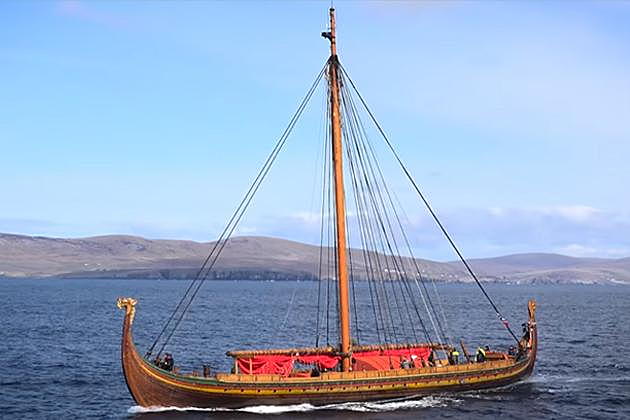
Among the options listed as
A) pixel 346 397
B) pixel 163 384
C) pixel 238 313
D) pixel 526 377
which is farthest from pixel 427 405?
pixel 238 313

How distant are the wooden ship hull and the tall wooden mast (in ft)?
8.31

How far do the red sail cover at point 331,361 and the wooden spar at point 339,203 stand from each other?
162 cm

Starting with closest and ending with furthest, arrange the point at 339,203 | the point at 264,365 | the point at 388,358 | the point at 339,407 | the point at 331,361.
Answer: the point at 339,407 → the point at 264,365 → the point at 331,361 → the point at 339,203 → the point at 388,358

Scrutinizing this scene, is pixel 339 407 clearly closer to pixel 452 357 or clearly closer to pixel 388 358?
pixel 388 358

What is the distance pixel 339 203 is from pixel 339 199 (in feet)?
0.90

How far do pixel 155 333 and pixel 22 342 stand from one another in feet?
63.8

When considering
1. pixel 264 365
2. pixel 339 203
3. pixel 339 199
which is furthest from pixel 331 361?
pixel 339 199

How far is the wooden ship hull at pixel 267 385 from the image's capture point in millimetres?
41969

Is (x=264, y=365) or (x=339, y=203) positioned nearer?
(x=264, y=365)

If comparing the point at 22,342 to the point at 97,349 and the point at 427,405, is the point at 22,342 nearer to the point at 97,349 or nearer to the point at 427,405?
the point at 97,349

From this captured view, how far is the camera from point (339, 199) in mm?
47625

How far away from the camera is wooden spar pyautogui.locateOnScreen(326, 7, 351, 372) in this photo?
46.1m

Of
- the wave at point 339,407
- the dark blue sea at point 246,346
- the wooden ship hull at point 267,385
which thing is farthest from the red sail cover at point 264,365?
the dark blue sea at point 246,346

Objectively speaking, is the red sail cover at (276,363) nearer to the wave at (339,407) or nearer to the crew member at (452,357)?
the wave at (339,407)
